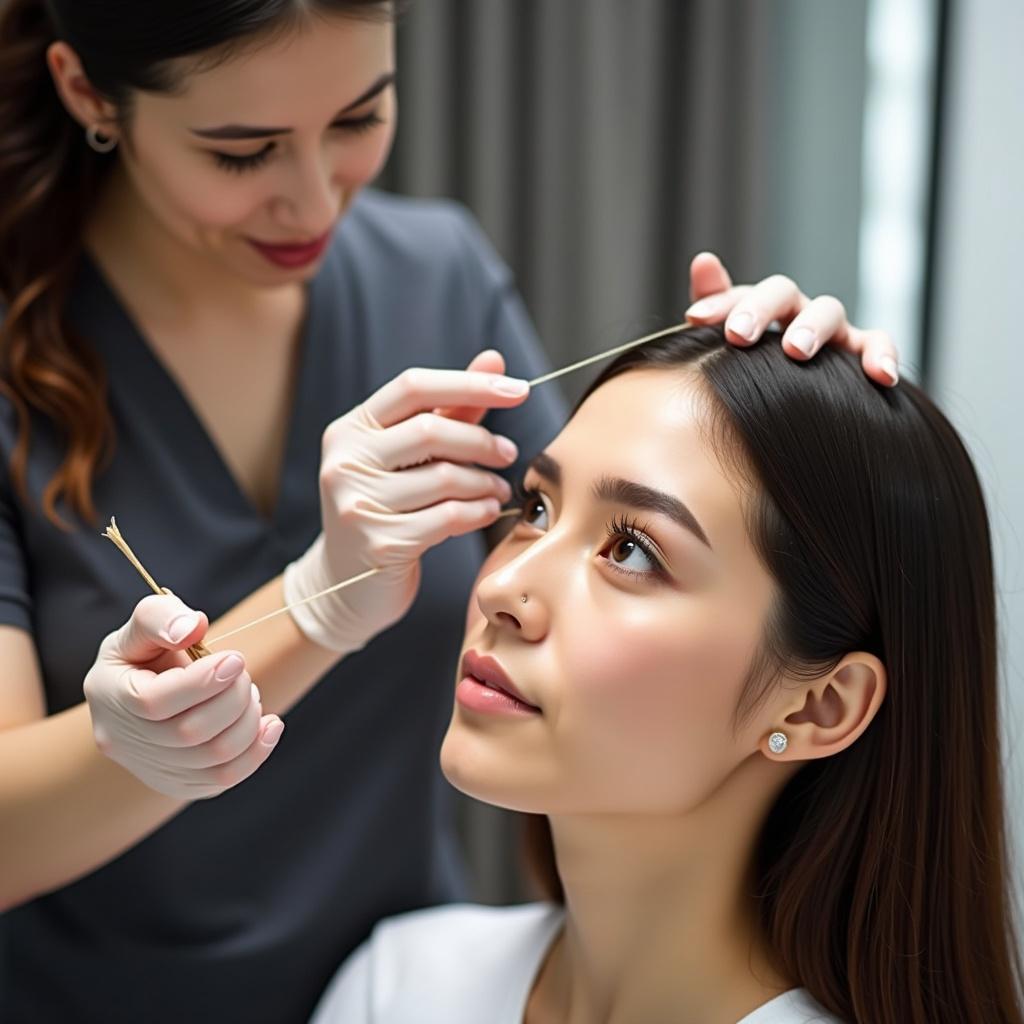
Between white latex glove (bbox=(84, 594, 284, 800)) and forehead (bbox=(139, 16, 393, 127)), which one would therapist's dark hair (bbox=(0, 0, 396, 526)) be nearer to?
forehead (bbox=(139, 16, 393, 127))

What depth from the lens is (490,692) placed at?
4.19 feet

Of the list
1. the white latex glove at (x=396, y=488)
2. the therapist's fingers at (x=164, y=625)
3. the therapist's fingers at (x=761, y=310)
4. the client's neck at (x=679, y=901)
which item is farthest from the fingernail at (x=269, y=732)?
the therapist's fingers at (x=761, y=310)

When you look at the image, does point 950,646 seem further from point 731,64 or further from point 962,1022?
point 731,64

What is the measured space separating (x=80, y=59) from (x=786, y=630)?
37.6 inches

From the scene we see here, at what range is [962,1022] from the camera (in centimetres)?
132

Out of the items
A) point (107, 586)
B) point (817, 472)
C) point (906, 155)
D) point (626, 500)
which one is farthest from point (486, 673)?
point (906, 155)

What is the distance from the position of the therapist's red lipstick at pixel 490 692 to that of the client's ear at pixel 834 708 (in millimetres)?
247

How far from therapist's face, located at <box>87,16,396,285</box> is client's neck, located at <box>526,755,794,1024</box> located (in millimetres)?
731

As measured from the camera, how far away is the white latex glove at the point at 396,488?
1.37 meters

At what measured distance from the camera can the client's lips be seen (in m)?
1.26

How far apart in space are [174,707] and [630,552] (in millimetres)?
442

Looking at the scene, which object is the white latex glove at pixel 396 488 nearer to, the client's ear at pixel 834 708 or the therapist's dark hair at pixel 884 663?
the therapist's dark hair at pixel 884 663

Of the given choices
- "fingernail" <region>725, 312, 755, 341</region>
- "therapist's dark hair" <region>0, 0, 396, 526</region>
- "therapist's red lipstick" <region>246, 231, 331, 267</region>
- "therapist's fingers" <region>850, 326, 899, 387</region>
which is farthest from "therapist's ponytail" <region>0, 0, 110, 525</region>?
"therapist's fingers" <region>850, 326, 899, 387</region>

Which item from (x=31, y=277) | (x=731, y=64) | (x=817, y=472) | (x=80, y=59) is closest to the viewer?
(x=817, y=472)
